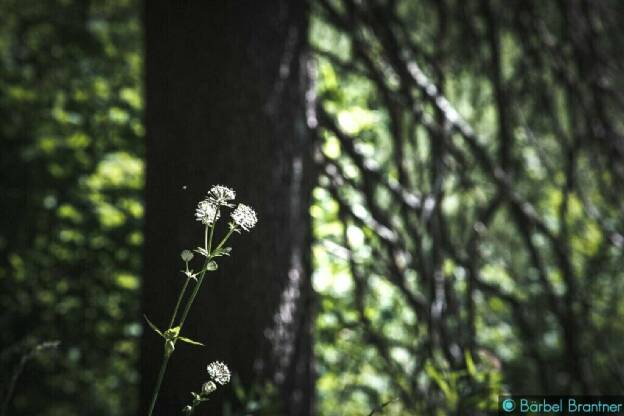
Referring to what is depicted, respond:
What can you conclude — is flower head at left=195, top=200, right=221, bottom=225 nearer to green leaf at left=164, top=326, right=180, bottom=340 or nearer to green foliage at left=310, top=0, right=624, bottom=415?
green leaf at left=164, top=326, right=180, bottom=340

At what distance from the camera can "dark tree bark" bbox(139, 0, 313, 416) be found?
4.58ft

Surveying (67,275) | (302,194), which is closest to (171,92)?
(302,194)

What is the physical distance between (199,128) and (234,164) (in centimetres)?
12

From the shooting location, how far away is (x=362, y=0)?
7.55ft

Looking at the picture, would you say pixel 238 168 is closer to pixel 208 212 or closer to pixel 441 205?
pixel 208 212

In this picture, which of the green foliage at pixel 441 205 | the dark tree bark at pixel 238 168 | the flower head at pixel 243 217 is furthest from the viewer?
the green foliage at pixel 441 205

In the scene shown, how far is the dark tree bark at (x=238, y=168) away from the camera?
4.58 ft

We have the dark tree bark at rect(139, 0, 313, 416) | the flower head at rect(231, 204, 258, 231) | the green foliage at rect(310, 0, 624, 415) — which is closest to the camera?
the flower head at rect(231, 204, 258, 231)

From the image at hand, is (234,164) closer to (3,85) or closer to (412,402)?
(412,402)

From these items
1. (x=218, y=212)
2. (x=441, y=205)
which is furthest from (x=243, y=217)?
(x=441, y=205)

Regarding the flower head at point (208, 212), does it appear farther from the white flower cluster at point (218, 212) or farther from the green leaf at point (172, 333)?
the green leaf at point (172, 333)
